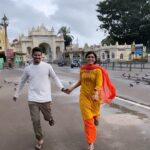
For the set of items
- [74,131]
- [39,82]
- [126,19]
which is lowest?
[74,131]

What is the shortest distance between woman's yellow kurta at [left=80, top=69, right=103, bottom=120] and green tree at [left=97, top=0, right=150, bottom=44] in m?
85.2

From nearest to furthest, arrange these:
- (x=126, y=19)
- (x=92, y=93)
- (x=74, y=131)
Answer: (x=92, y=93)
(x=74, y=131)
(x=126, y=19)

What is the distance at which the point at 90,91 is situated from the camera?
6824 mm

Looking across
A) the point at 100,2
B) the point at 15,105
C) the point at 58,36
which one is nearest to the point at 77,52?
the point at 58,36

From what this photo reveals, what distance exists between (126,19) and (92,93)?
291ft

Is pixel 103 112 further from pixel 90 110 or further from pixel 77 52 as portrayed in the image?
pixel 77 52

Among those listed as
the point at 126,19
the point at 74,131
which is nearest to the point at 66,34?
the point at 126,19

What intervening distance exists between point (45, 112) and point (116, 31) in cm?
9230

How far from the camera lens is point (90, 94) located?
6820 millimetres

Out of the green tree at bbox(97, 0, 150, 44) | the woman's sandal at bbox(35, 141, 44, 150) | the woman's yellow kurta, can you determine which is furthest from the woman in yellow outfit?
the green tree at bbox(97, 0, 150, 44)

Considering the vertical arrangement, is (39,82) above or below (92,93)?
above

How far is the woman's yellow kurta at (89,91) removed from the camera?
6.73 m

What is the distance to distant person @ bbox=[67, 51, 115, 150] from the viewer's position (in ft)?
21.9

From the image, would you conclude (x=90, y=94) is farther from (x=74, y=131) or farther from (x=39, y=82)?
(x=74, y=131)
